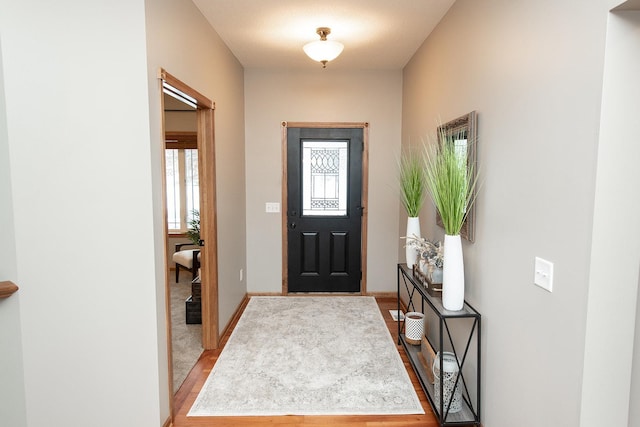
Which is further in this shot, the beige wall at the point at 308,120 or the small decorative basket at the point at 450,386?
the beige wall at the point at 308,120

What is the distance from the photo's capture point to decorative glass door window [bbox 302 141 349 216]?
455 centimetres

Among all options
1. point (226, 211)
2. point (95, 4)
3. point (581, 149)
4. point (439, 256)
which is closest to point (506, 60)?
point (581, 149)

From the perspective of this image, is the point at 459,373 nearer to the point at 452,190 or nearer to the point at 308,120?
the point at 452,190

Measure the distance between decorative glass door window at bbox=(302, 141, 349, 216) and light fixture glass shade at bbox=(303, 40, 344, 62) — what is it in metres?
1.46

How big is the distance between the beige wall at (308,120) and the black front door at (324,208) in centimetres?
15

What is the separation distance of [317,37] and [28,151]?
8.06 ft

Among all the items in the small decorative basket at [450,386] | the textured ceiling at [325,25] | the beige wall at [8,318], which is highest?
the textured ceiling at [325,25]

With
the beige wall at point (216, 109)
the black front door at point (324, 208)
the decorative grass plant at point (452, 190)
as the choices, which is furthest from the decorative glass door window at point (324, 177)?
the decorative grass plant at point (452, 190)

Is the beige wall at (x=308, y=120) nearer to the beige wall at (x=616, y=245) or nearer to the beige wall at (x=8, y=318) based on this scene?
the beige wall at (x=8, y=318)

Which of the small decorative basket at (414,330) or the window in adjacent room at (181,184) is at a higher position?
the window in adjacent room at (181,184)

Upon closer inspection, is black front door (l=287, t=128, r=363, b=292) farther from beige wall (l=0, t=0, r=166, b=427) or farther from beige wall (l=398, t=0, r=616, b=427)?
beige wall (l=0, t=0, r=166, b=427)

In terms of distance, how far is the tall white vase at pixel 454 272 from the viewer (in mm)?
2162

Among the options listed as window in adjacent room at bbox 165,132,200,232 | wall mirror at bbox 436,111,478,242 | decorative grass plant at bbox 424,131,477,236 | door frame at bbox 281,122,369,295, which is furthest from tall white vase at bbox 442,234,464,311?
window in adjacent room at bbox 165,132,200,232

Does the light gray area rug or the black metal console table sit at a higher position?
the black metal console table
